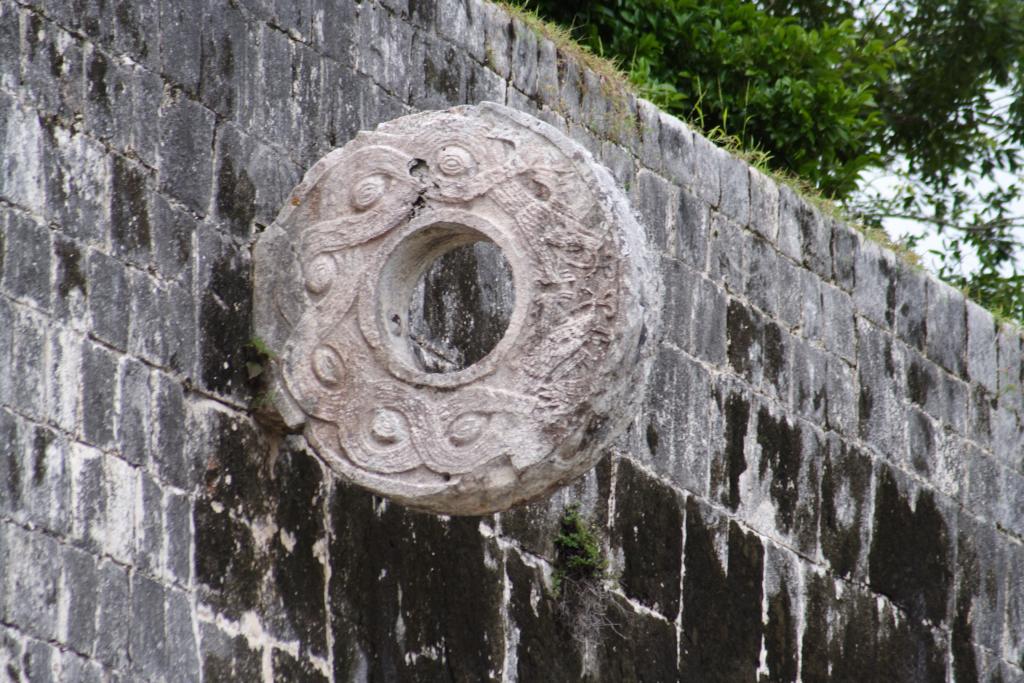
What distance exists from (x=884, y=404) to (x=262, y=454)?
147 inches

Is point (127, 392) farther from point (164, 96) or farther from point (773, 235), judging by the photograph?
point (773, 235)

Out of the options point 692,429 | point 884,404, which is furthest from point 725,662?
point 884,404

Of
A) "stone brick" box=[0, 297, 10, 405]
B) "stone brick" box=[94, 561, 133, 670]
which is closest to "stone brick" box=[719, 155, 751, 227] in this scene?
"stone brick" box=[94, 561, 133, 670]

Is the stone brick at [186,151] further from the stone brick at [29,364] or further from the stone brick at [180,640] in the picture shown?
the stone brick at [180,640]

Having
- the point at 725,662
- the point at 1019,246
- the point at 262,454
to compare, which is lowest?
the point at 725,662

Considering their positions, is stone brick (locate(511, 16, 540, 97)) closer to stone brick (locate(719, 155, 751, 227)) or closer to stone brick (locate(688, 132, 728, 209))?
stone brick (locate(688, 132, 728, 209))

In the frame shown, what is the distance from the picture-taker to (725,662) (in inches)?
314

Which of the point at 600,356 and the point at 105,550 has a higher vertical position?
the point at 600,356

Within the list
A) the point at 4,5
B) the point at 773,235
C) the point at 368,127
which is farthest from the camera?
the point at 773,235

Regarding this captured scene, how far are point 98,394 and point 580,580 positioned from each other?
2325 millimetres

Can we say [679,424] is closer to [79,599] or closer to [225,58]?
[225,58]

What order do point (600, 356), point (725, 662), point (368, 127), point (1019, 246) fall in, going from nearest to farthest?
point (600, 356) → point (368, 127) → point (725, 662) → point (1019, 246)

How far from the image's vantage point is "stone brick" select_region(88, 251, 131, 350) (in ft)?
18.2

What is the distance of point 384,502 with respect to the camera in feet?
21.4
